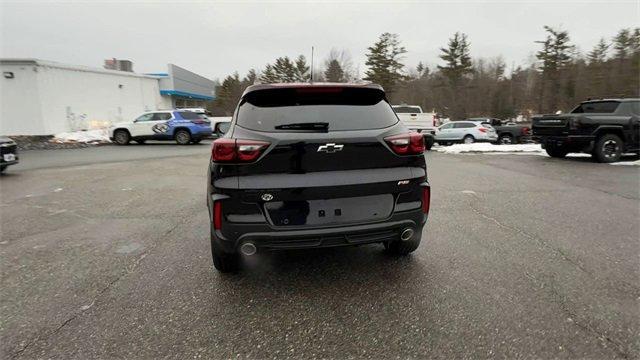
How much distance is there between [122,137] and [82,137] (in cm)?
253

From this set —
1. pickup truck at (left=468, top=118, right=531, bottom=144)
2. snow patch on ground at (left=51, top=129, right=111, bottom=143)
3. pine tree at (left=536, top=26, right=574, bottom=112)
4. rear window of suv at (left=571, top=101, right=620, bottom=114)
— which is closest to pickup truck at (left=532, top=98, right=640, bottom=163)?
rear window of suv at (left=571, top=101, right=620, bottom=114)

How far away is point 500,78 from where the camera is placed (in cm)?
5053

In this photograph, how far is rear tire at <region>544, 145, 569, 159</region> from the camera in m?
12.2

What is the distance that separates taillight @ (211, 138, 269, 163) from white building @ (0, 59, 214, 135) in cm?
2176

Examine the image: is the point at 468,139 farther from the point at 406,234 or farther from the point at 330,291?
the point at 330,291

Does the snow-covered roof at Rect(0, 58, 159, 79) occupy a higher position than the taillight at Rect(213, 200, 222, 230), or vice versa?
the snow-covered roof at Rect(0, 58, 159, 79)

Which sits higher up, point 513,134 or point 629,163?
point 513,134

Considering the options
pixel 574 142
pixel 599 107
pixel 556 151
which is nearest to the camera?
pixel 574 142

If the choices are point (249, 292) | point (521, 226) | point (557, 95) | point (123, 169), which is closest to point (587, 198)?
point (521, 226)

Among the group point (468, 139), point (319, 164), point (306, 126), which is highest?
point (306, 126)

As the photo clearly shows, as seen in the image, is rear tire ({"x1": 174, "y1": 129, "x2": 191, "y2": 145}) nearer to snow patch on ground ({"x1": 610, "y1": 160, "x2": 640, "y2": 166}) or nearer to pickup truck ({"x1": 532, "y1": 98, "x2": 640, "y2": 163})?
pickup truck ({"x1": 532, "y1": 98, "x2": 640, "y2": 163})

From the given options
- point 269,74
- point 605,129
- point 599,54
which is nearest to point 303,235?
point 605,129

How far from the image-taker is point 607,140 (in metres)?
11.0

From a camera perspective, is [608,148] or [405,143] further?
[608,148]
